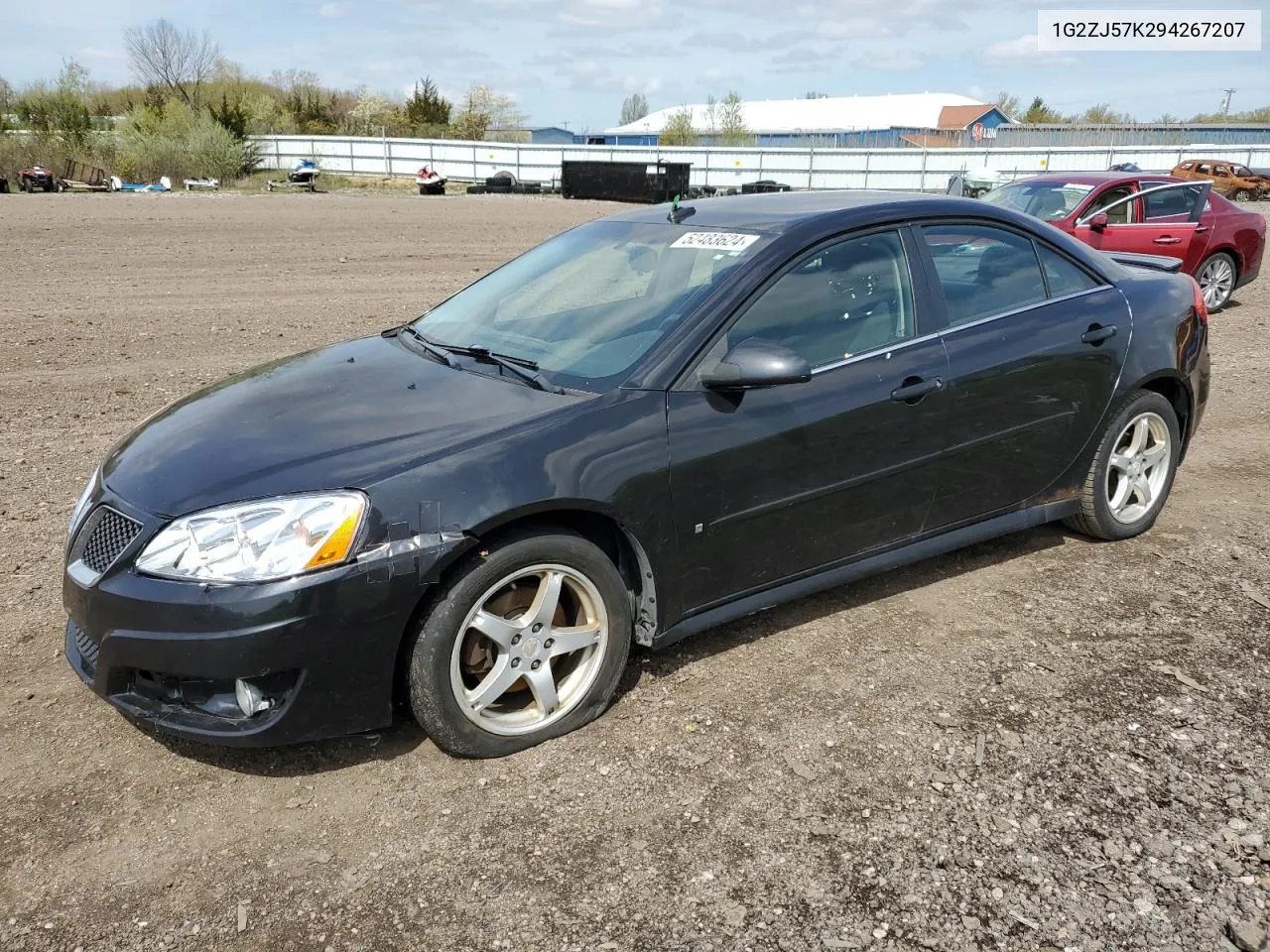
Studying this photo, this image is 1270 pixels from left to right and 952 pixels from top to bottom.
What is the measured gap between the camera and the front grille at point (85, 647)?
2959 mm

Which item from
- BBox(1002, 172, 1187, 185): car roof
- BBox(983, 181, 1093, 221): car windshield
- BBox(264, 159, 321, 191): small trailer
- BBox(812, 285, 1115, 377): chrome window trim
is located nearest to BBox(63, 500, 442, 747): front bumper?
BBox(812, 285, 1115, 377): chrome window trim

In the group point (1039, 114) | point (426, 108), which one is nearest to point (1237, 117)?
point (1039, 114)

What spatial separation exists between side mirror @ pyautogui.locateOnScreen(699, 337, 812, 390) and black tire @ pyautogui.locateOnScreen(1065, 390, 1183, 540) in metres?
2.00

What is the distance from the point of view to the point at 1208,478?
5.90m

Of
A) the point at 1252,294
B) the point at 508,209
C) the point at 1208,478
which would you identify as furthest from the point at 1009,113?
the point at 1208,478

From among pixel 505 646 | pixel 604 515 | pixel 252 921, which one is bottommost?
pixel 252 921

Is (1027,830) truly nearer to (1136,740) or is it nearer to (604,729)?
(1136,740)

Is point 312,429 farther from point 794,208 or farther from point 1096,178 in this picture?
point 1096,178

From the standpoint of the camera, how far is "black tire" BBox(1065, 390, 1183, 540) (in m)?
4.58

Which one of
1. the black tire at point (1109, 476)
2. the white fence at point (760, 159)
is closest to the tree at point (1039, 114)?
the white fence at point (760, 159)

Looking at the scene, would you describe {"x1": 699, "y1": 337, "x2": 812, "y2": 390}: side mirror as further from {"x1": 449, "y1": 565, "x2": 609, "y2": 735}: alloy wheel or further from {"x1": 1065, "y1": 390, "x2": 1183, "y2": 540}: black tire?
{"x1": 1065, "y1": 390, "x2": 1183, "y2": 540}: black tire

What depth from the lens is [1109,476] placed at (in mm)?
4754

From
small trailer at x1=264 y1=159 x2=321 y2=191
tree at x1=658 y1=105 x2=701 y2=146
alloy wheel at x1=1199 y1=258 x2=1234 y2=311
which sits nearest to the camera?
alloy wheel at x1=1199 y1=258 x2=1234 y2=311

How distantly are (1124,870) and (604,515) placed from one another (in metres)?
1.75
